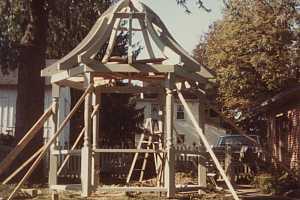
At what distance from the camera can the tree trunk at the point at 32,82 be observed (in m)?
19.5

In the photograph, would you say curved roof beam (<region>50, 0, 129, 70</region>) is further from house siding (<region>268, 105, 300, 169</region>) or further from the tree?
house siding (<region>268, 105, 300, 169</region>)

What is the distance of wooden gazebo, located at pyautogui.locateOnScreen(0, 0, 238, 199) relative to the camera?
1155 cm

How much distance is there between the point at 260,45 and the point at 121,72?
898 inches

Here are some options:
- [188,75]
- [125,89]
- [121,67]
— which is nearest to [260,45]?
[125,89]

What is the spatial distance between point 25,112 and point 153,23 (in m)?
8.05

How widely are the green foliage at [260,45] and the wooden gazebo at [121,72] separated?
19.6m

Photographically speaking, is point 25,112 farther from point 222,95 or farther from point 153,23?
point 222,95

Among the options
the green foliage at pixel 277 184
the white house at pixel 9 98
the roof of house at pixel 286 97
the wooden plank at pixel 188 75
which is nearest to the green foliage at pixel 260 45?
the roof of house at pixel 286 97

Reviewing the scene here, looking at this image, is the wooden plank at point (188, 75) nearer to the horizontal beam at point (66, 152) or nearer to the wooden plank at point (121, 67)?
the wooden plank at point (121, 67)

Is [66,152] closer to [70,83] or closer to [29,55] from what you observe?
[70,83]

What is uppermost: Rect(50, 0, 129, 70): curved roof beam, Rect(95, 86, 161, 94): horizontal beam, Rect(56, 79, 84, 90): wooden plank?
Rect(50, 0, 129, 70): curved roof beam

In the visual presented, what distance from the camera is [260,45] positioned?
33406 millimetres

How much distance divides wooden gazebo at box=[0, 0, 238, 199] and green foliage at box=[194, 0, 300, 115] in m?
19.6

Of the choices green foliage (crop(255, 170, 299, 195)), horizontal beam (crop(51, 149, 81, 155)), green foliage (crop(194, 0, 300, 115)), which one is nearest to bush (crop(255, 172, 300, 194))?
green foliage (crop(255, 170, 299, 195))
